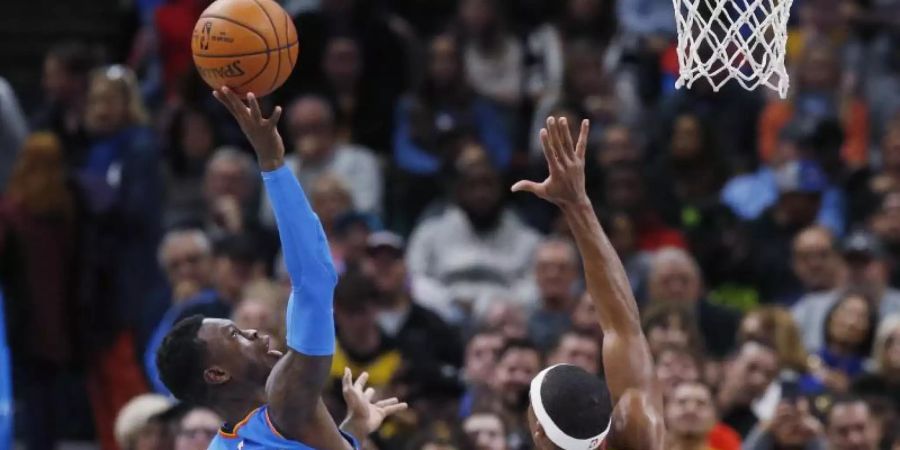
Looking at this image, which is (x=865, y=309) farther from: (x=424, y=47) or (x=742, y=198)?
(x=424, y=47)

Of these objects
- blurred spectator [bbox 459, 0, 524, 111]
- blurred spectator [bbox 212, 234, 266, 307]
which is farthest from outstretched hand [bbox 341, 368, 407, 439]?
blurred spectator [bbox 459, 0, 524, 111]

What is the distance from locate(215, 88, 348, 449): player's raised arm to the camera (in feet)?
17.4

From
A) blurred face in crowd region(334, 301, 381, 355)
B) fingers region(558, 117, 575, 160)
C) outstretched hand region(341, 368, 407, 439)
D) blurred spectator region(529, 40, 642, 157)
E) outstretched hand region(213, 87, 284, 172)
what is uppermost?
fingers region(558, 117, 575, 160)

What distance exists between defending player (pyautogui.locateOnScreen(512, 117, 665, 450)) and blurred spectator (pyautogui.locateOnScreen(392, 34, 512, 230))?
6561 mm

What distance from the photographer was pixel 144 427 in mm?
8914

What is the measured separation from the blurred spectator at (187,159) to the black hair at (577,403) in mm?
7092

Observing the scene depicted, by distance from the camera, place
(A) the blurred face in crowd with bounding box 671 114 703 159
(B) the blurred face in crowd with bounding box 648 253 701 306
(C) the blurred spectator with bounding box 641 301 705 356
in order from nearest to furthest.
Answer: (C) the blurred spectator with bounding box 641 301 705 356
(B) the blurred face in crowd with bounding box 648 253 701 306
(A) the blurred face in crowd with bounding box 671 114 703 159

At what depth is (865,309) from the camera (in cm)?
1019

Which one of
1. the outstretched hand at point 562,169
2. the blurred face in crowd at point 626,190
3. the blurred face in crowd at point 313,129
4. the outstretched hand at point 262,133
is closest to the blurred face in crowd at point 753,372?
the blurred face in crowd at point 626,190

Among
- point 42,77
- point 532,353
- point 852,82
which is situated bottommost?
point 42,77

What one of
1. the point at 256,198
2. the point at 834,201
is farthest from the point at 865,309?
the point at 256,198

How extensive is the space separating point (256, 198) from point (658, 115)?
2.92 m

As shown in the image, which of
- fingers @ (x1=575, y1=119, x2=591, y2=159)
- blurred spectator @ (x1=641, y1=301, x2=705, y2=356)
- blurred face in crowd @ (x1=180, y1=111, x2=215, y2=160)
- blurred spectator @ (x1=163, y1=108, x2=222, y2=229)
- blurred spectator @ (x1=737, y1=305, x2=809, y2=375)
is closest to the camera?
fingers @ (x1=575, y1=119, x2=591, y2=159)

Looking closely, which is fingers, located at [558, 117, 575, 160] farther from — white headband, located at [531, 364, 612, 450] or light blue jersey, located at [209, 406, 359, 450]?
light blue jersey, located at [209, 406, 359, 450]
